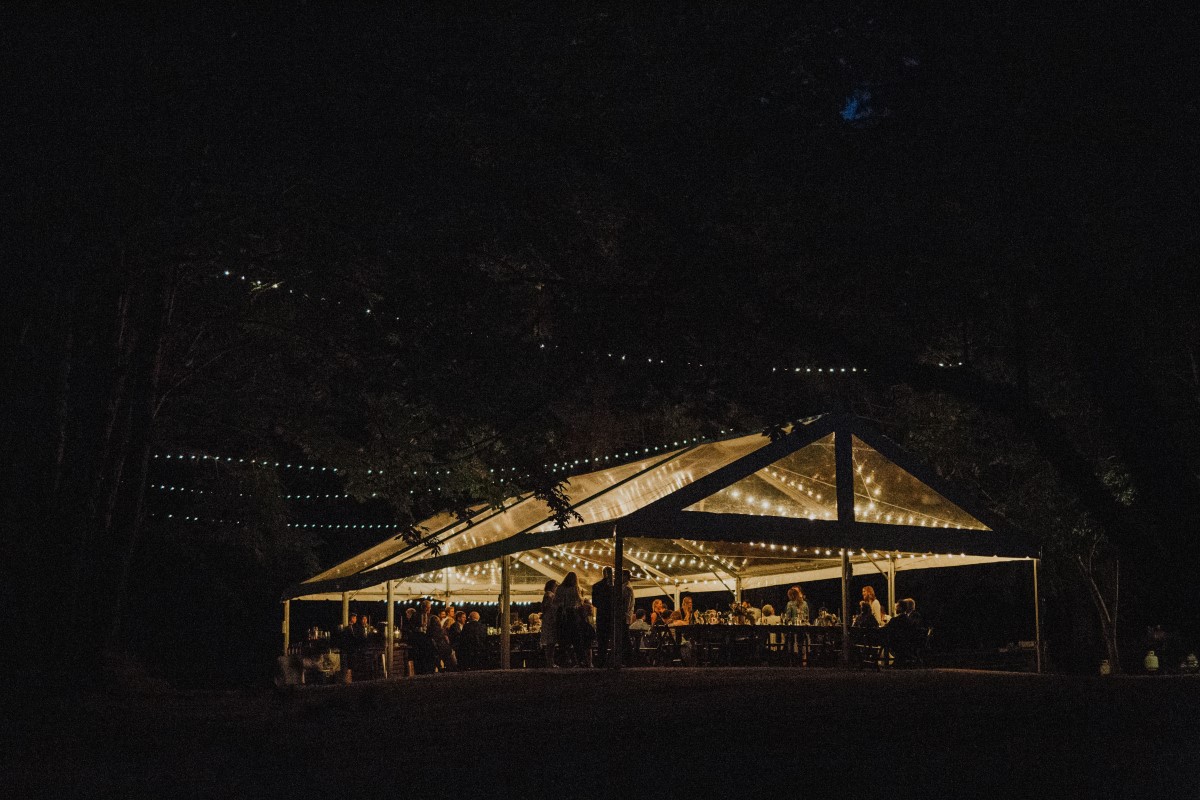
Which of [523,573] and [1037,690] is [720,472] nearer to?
[1037,690]

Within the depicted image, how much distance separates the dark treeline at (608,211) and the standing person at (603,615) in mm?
1836

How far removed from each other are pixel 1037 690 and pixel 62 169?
8.17 metres

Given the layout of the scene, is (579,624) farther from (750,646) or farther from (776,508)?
(776,508)

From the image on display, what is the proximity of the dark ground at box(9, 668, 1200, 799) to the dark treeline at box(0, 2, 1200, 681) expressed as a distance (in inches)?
45.4

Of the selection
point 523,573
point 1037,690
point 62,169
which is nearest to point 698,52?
point 62,169

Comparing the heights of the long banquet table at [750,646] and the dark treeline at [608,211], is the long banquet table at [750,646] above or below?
below

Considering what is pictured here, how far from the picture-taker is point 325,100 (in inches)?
399

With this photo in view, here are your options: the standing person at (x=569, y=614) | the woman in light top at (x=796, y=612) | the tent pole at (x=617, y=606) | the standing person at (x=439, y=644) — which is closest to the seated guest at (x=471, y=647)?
the standing person at (x=439, y=644)

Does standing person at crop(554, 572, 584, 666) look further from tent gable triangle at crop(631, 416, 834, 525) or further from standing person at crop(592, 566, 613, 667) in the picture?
tent gable triangle at crop(631, 416, 834, 525)

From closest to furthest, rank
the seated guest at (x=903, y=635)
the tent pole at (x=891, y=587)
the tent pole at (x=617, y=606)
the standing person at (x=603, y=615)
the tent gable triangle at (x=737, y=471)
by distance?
the tent pole at (x=617, y=606) < the tent gable triangle at (x=737, y=471) < the standing person at (x=603, y=615) < the seated guest at (x=903, y=635) < the tent pole at (x=891, y=587)

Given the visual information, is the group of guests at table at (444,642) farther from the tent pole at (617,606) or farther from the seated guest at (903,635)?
the seated guest at (903,635)

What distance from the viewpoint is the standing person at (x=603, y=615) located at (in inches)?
604

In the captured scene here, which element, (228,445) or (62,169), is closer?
(62,169)

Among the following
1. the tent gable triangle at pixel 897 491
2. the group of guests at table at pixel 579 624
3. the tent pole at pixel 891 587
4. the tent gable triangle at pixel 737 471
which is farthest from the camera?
the tent pole at pixel 891 587
